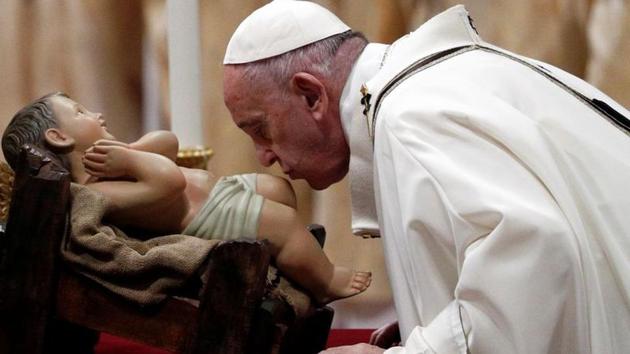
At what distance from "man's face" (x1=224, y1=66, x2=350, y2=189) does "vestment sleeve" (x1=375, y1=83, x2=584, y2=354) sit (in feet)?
0.82

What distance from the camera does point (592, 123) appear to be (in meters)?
1.79

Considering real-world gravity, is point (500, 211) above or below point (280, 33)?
below

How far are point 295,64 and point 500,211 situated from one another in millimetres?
568

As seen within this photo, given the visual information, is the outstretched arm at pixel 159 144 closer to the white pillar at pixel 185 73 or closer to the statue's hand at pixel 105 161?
the statue's hand at pixel 105 161

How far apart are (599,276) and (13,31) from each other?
7.30 ft

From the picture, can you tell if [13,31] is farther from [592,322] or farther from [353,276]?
[592,322]

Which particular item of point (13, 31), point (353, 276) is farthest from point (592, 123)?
point (13, 31)

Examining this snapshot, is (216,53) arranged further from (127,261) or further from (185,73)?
(127,261)

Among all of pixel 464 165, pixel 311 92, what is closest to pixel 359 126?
pixel 311 92

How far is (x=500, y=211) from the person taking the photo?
4.97 ft

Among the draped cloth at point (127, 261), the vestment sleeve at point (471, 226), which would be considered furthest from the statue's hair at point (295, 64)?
the draped cloth at point (127, 261)

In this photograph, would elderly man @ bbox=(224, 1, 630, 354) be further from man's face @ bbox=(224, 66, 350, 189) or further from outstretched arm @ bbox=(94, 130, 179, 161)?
outstretched arm @ bbox=(94, 130, 179, 161)

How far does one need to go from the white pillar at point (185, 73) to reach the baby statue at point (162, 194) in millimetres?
549

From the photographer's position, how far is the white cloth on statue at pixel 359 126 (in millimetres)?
1880
